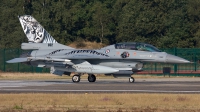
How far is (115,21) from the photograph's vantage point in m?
67.9

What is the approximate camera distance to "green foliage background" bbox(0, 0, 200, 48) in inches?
2498

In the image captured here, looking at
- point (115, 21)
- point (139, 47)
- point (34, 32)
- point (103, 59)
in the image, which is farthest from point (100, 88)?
point (115, 21)

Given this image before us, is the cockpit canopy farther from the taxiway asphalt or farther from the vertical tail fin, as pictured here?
the vertical tail fin

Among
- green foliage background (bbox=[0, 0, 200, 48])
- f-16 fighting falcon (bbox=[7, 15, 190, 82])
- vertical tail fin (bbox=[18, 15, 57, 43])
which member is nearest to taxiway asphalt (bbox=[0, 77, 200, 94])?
f-16 fighting falcon (bbox=[7, 15, 190, 82])

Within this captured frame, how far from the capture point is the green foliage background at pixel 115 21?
63438 mm

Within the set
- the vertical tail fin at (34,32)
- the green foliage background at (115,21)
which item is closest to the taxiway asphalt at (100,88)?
the vertical tail fin at (34,32)

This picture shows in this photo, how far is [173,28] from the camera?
63656 millimetres

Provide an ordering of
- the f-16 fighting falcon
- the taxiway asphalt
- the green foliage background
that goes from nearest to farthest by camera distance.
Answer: the taxiway asphalt, the f-16 fighting falcon, the green foliage background

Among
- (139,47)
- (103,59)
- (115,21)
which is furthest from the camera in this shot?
(115,21)

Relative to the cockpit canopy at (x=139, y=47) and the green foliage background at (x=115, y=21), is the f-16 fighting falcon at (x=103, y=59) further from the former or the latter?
the green foliage background at (x=115, y=21)

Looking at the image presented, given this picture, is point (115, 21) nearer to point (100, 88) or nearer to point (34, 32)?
point (34, 32)

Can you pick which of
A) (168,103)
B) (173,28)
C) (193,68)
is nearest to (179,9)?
(173,28)

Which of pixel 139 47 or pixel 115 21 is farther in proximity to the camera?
pixel 115 21

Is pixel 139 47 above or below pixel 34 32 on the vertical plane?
below
